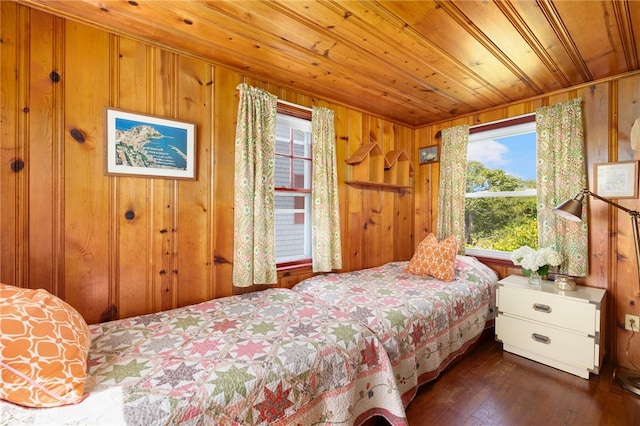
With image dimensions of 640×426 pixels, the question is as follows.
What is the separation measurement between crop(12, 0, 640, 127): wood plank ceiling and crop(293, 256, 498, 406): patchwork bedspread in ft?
5.45

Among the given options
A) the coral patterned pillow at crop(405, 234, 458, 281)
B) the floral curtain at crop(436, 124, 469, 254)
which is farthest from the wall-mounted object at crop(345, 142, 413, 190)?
the coral patterned pillow at crop(405, 234, 458, 281)

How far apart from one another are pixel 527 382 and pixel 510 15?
2.33 meters

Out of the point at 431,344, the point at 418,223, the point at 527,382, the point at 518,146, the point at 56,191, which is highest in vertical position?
the point at 518,146

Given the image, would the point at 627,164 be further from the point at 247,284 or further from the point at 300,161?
the point at 247,284

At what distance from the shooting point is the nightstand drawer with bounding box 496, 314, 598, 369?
76.2 inches

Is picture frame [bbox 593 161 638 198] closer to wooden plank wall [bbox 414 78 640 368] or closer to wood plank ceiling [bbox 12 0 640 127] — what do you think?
wooden plank wall [bbox 414 78 640 368]

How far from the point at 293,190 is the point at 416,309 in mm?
1355

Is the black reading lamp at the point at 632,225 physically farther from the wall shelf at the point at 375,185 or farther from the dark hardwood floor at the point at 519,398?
the wall shelf at the point at 375,185

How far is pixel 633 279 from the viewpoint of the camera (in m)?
2.10

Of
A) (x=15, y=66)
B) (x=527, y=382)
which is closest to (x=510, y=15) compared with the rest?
(x=527, y=382)

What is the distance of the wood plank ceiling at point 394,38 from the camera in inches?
56.7

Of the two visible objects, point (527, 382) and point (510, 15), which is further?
point (527, 382)

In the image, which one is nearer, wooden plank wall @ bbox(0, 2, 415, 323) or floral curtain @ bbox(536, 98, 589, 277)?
wooden plank wall @ bbox(0, 2, 415, 323)

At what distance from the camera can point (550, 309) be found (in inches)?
82.4
